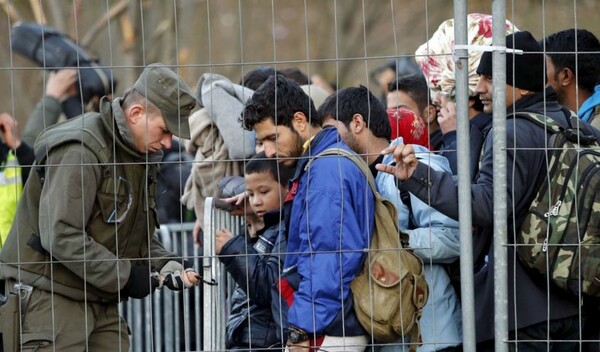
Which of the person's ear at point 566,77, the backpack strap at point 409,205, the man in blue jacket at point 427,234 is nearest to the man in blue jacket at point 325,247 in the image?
the man in blue jacket at point 427,234

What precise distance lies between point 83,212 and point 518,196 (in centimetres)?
194

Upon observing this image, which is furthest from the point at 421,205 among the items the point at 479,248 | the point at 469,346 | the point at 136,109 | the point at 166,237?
the point at 166,237

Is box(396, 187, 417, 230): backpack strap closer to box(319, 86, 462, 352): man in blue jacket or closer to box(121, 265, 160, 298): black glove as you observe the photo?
box(319, 86, 462, 352): man in blue jacket

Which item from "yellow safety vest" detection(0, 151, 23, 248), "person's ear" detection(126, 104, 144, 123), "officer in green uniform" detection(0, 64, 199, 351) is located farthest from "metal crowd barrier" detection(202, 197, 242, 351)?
"yellow safety vest" detection(0, 151, 23, 248)

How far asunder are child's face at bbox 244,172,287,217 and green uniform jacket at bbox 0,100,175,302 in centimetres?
56

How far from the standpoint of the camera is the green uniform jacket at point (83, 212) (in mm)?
6215

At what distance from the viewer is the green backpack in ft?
19.5

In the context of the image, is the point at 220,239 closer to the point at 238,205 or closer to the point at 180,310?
the point at 238,205

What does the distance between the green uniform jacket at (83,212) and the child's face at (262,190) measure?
56 cm

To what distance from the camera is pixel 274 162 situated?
6.89 metres

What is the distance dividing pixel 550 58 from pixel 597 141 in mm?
831

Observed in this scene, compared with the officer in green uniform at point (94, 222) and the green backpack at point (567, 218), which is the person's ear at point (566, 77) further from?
the officer in green uniform at point (94, 222)

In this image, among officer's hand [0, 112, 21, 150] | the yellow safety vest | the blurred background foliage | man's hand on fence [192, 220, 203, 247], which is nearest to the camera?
man's hand on fence [192, 220, 203, 247]

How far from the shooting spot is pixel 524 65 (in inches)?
244
